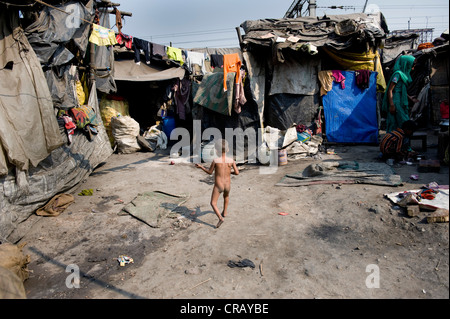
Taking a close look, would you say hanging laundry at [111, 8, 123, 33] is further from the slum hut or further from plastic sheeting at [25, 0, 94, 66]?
plastic sheeting at [25, 0, 94, 66]

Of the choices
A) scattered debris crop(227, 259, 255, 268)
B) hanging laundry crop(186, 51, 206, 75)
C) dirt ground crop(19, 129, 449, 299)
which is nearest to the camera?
dirt ground crop(19, 129, 449, 299)

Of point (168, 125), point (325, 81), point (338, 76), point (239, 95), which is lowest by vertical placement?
point (168, 125)

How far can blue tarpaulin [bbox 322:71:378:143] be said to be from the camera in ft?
28.0

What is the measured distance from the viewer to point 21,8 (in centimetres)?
452

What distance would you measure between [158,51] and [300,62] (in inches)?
238

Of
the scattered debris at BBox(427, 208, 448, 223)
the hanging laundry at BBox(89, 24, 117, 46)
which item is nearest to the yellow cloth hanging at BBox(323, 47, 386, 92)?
the hanging laundry at BBox(89, 24, 117, 46)

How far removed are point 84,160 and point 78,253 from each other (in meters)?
3.16

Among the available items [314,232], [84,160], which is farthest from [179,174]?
[314,232]

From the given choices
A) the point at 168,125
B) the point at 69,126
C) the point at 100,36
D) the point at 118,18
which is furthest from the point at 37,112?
the point at 168,125

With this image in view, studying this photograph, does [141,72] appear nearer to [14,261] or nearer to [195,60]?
[195,60]

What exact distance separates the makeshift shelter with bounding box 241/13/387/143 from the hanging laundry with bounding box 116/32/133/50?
4441 mm

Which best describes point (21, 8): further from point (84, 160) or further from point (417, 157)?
point (417, 157)

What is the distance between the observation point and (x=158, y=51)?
37.8 ft

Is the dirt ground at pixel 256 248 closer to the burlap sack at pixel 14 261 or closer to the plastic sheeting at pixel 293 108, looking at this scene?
the burlap sack at pixel 14 261
